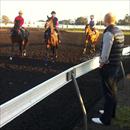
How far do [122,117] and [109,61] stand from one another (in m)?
1.15

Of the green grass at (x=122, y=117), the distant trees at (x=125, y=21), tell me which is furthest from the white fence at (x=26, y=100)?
the distant trees at (x=125, y=21)

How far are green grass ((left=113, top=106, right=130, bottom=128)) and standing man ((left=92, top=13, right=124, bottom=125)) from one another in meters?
0.16

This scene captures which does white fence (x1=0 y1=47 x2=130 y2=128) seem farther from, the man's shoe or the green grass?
the green grass

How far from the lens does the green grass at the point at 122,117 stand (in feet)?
24.0

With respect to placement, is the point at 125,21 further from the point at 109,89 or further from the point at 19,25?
the point at 109,89

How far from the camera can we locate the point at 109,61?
746 centimetres

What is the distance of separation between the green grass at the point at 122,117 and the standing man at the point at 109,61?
6.5 inches

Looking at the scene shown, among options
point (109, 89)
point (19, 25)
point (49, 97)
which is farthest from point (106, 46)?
point (19, 25)

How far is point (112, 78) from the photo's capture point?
7.50 metres

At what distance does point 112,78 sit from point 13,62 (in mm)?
9485

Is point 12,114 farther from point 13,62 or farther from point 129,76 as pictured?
point 13,62

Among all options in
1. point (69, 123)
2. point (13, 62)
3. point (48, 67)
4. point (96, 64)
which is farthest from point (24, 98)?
point (13, 62)

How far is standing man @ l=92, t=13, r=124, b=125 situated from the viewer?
23.8ft

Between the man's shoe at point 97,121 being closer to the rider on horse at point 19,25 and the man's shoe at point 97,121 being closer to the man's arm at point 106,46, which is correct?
the man's arm at point 106,46
